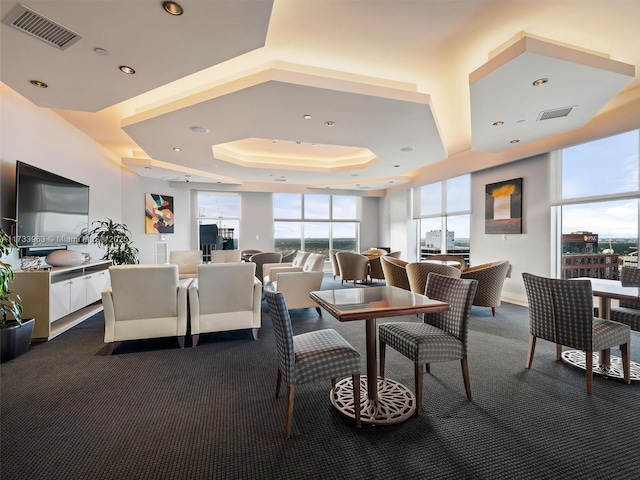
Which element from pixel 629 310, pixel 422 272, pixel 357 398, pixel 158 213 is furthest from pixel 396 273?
pixel 158 213

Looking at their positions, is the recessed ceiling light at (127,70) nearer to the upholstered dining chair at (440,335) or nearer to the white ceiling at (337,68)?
the white ceiling at (337,68)

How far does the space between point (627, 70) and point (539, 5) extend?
50.0 inches

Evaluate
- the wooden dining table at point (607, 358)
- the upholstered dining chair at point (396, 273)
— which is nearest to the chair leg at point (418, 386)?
the wooden dining table at point (607, 358)

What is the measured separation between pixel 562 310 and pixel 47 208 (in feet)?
19.9

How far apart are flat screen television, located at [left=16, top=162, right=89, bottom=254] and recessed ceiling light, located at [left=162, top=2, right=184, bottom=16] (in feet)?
9.85

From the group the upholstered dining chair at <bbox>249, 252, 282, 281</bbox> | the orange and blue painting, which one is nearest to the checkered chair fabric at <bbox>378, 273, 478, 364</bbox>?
the upholstered dining chair at <bbox>249, 252, 282, 281</bbox>

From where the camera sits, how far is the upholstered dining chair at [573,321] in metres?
2.47

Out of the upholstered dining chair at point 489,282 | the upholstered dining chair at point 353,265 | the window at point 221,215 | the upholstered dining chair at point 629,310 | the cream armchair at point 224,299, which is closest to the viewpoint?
the upholstered dining chair at point 629,310

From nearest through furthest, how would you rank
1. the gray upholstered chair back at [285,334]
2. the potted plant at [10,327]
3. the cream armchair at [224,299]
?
the gray upholstered chair back at [285,334] < the potted plant at [10,327] < the cream armchair at [224,299]

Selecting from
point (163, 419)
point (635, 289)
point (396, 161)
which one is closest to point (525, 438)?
point (635, 289)

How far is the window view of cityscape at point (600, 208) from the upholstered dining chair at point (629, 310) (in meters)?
1.47

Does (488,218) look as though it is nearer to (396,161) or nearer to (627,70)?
(396,161)

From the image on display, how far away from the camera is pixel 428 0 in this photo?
248 centimetres

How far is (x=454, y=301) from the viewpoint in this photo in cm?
246
